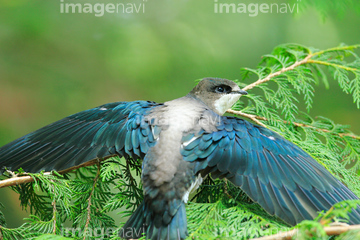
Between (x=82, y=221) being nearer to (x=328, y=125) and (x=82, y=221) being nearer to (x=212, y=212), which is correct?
(x=212, y=212)

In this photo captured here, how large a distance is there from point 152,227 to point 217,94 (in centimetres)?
122

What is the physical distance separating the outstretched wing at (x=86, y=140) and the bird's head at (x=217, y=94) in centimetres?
49

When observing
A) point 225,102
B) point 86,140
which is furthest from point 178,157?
point 225,102

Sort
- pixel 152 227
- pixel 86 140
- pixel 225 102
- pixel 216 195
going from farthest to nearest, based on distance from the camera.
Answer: pixel 225 102
pixel 86 140
pixel 216 195
pixel 152 227

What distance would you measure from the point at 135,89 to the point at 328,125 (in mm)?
2520

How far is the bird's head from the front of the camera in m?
2.48

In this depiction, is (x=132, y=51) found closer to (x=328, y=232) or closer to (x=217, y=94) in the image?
(x=217, y=94)

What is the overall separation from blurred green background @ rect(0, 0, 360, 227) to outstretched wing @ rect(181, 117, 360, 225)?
2.33 meters

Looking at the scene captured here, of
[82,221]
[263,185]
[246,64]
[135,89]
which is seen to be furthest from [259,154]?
[135,89]

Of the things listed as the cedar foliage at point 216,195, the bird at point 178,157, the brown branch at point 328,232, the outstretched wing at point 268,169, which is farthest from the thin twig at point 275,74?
the brown branch at point 328,232

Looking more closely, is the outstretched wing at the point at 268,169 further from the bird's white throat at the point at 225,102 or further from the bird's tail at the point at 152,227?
the bird's white throat at the point at 225,102

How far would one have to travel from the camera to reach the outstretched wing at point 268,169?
1.59m

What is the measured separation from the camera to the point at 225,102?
2506 millimetres

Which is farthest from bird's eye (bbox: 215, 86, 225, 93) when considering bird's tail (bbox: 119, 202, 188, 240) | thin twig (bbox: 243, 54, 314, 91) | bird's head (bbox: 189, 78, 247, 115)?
bird's tail (bbox: 119, 202, 188, 240)
